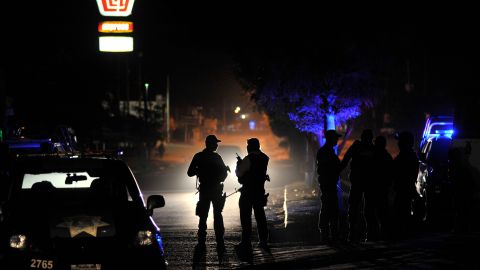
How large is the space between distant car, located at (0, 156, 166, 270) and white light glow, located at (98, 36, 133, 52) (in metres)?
15.0

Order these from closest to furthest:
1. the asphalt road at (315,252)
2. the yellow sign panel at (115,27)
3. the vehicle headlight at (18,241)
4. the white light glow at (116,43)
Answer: the vehicle headlight at (18,241), the asphalt road at (315,252), the yellow sign panel at (115,27), the white light glow at (116,43)

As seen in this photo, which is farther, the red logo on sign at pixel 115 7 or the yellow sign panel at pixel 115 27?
the red logo on sign at pixel 115 7


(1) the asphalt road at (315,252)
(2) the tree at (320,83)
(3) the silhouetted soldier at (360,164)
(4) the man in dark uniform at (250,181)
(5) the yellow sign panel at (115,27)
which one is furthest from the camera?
(2) the tree at (320,83)

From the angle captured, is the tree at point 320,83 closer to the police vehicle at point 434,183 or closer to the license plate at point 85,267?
the police vehicle at point 434,183

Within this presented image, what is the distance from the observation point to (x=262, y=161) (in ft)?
41.4

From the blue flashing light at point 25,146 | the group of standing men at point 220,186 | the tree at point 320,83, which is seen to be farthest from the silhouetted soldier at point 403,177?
the tree at point 320,83

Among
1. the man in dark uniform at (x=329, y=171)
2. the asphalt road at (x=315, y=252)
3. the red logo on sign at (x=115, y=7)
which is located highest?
the red logo on sign at (x=115, y=7)

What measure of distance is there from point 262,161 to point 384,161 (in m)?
2.25

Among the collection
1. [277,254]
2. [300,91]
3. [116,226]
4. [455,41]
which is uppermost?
[455,41]

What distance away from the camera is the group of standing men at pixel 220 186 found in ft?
40.3

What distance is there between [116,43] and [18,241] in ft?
54.2

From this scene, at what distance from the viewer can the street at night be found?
844cm

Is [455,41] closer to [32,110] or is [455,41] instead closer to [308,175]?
[308,175]

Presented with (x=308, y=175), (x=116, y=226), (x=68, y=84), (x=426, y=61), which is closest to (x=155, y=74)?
(x=68, y=84)
